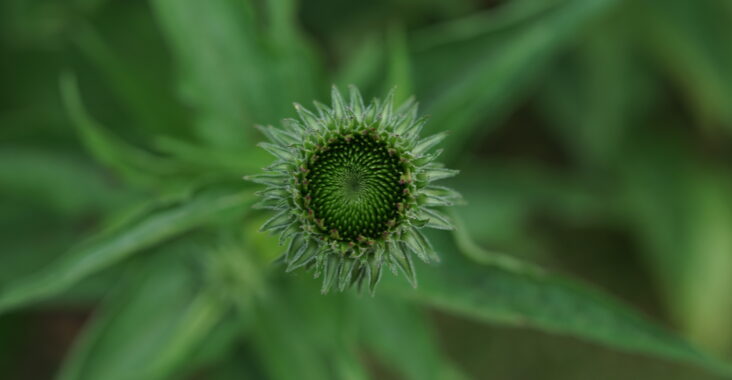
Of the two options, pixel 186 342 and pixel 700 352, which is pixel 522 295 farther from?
pixel 186 342

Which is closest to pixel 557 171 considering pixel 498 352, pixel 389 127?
pixel 498 352

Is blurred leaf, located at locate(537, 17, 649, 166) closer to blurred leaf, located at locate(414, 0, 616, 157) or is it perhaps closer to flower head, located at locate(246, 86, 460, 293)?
blurred leaf, located at locate(414, 0, 616, 157)

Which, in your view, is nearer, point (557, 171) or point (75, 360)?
point (75, 360)

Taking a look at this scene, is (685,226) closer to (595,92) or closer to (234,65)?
(595,92)

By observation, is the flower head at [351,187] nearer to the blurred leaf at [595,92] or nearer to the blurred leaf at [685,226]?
the blurred leaf at [595,92]

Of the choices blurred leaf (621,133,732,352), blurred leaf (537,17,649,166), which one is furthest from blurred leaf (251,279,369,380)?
blurred leaf (621,133,732,352)

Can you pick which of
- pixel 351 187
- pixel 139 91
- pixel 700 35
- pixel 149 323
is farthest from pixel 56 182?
pixel 700 35
